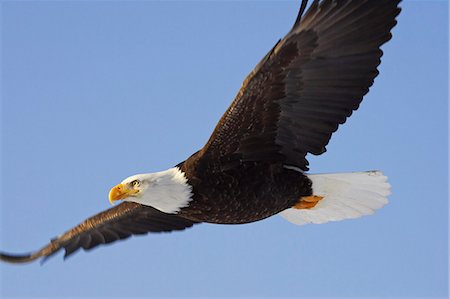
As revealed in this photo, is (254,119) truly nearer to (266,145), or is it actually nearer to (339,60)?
(266,145)

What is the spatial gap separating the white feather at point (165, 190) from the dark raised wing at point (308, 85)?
0.99ft

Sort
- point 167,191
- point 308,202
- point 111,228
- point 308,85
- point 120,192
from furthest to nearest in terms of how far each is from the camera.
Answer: point 111,228 < point 308,202 < point 120,192 < point 167,191 < point 308,85

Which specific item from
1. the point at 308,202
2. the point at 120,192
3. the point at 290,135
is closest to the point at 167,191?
the point at 120,192

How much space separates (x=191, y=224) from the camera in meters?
8.37

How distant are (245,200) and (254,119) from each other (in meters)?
0.64

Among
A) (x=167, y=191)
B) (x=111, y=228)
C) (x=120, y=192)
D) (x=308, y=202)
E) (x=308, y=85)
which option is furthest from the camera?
(x=111, y=228)

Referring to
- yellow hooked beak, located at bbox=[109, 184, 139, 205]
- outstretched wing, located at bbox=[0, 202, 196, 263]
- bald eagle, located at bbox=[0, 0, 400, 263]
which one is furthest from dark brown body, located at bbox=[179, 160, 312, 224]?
outstretched wing, located at bbox=[0, 202, 196, 263]

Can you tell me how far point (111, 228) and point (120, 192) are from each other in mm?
1625

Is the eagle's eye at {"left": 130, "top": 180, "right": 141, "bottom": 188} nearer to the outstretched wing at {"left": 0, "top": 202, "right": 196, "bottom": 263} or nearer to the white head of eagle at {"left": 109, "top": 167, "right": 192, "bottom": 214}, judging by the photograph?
the white head of eagle at {"left": 109, "top": 167, "right": 192, "bottom": 214}

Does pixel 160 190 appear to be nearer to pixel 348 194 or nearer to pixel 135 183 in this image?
pixel 135 183

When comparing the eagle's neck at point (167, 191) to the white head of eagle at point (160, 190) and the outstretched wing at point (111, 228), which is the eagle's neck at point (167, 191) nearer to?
the white head of eagle at point (160, 190)

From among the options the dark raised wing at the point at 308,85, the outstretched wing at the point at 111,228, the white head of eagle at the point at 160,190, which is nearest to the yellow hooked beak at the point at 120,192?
the white head of eagle at the point at 160,190

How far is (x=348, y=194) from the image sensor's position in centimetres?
742

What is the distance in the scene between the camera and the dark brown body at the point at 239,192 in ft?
22.3
